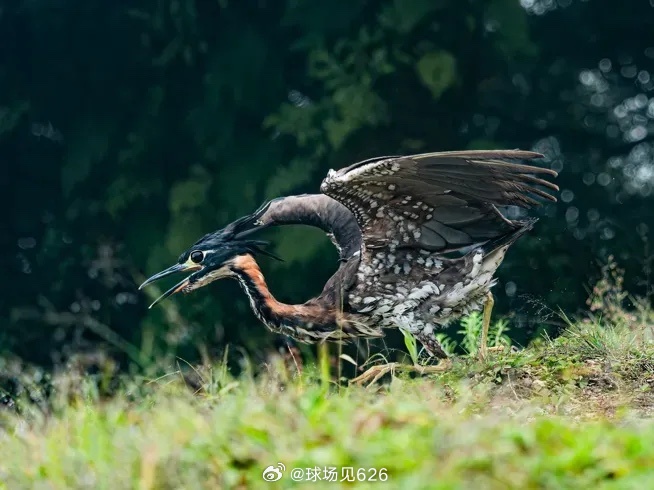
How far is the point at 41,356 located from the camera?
1074 cm

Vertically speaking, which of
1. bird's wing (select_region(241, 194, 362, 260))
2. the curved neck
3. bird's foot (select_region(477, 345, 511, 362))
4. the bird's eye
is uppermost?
bird's wing (select_region(241, 194, 362, 260))

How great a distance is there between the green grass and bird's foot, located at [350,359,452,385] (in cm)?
56

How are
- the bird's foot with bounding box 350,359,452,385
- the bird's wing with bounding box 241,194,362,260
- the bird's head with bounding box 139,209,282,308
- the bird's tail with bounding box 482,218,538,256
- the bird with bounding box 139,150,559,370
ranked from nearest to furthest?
the bird's foot with bounding box 350,359,452,385, the bird with bounding box 139,150,559,370, the bird's tail with bounding box 482,218,538,256, the bird's head with bounding box 139,209,282,308, the bird's wing with bounding box 241,194,362,260

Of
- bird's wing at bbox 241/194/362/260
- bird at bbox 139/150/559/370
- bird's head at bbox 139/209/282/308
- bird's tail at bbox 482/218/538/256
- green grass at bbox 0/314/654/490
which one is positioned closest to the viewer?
green grass at bbox 0/314/654/490

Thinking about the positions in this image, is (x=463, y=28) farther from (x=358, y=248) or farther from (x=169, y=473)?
(x=169, y=473)

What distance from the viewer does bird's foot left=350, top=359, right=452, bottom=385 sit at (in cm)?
535

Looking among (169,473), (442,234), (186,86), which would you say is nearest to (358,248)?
(442,234)

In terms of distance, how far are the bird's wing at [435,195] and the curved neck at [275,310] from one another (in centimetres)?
48

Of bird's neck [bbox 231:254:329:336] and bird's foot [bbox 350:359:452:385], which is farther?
bird's neck [bbox 231:254:329:336]

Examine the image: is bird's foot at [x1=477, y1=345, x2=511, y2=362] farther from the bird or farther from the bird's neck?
the bird's neck

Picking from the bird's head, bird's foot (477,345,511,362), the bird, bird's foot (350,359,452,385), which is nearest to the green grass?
bird's foot (350,359,452,385)

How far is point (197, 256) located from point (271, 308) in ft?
1.86

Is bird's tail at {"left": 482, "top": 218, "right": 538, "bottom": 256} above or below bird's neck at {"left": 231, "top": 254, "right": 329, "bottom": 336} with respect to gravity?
above

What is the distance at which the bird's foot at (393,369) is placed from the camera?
17.5 ft
